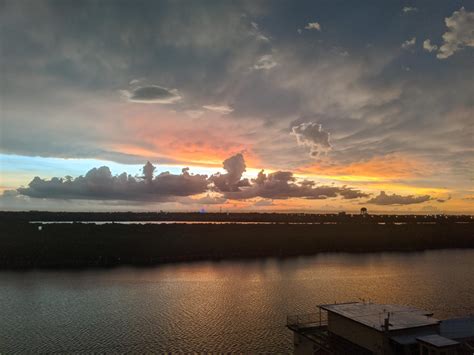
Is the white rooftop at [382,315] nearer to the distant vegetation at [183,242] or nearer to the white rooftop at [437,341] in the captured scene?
the white rooftop at [437,341]

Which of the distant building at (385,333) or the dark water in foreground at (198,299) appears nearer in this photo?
the distant building at (385,333)

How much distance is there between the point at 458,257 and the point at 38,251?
422ft

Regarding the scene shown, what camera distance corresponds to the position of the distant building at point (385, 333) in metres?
25.4

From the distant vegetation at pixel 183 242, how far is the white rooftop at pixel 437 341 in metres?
85.4

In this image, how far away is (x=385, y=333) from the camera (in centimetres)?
2561

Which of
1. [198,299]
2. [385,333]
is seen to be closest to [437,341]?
[385,333]

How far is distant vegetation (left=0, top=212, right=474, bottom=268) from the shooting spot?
10138 cm

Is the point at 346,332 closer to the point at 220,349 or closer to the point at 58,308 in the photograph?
the point at 220,349

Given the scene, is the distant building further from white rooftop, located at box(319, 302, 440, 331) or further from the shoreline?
the shoreline

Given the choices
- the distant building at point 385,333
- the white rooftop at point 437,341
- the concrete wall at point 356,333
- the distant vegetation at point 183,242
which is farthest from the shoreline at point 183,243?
the white rooftop at point 437,341

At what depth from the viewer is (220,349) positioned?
41.5 meters

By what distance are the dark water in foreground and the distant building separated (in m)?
10.9

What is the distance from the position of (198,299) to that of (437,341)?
1811 inches

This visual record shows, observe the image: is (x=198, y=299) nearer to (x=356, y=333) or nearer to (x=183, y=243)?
(x=356, y=333)
